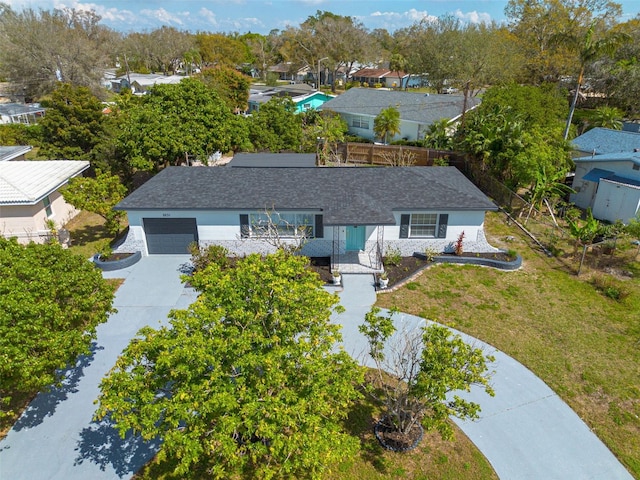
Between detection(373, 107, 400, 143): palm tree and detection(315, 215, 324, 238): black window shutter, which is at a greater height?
detection(373, 107, 400, 143): palm tree

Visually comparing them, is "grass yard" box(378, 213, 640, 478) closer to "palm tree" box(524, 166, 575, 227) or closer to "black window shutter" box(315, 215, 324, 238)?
"palm tree" box(524, 166, 575, 227)

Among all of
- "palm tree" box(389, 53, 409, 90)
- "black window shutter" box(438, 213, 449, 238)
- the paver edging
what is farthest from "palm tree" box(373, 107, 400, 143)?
"palm tree" box(389, 53, 409, 90)

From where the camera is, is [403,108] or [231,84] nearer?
[403,108]

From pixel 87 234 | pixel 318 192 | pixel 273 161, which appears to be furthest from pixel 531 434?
pixel 87 234

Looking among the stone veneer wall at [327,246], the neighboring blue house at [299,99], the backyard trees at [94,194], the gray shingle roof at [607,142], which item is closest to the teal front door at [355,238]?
the stone veneer wall at [327,246]

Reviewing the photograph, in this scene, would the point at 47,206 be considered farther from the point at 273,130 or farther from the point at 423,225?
the point at 423,225

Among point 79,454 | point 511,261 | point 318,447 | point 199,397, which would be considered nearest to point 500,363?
point 511,261
